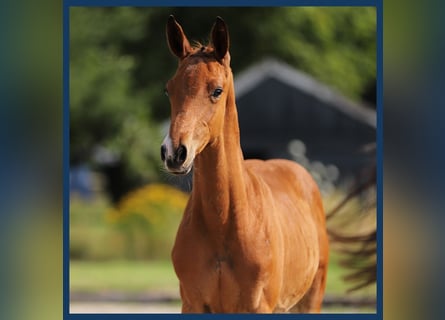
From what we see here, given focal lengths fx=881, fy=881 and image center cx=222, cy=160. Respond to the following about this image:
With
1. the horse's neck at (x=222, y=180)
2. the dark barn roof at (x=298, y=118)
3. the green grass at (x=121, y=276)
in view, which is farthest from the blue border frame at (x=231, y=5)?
Result: the green grass at (x=121, y=276)

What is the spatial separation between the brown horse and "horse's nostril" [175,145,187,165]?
6 cm

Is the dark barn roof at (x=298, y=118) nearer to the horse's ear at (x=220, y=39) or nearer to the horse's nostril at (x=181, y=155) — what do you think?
the horse's ear at (x=220, y=39)

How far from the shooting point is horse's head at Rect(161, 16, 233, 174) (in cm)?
365

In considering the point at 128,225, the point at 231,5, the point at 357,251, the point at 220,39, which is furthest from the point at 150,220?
the point at 220,39

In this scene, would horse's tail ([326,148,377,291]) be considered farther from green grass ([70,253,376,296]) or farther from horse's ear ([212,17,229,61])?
horse's ear ([212,17,229,61])

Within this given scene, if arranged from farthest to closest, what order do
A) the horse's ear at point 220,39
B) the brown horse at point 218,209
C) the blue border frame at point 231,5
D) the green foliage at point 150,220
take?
1. the green foliage at point 150,220
2. the blue border frame at point 231,5
3. the horse's ear at point 220,39
4. the brown horse at point 218,209

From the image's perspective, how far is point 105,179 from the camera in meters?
7.02

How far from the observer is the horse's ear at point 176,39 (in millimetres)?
4047

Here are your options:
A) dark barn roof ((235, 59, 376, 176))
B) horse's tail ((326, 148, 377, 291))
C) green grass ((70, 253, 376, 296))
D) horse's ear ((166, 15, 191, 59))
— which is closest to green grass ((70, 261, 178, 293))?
green grass ((70, 253, 376, 296))

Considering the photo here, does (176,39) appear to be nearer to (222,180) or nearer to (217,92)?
(217,92)

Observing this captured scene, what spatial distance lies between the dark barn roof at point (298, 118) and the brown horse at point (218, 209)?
1.43 m

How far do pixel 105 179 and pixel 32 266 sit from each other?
285cm

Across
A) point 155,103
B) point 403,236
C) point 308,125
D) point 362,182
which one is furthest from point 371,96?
point 403,236

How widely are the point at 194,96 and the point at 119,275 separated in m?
2.63
